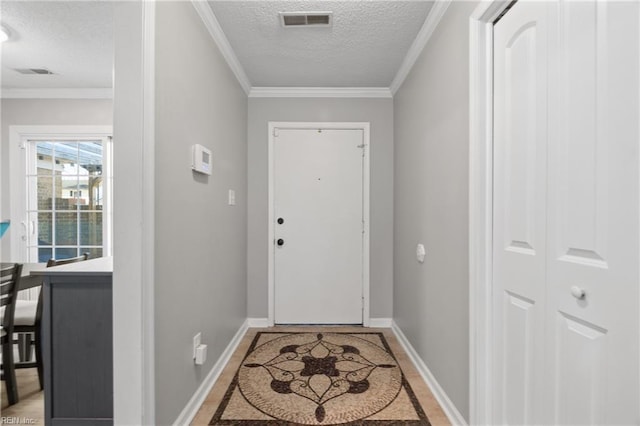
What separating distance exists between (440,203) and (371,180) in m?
1.33

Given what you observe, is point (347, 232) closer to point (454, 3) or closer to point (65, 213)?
point (454, 3)

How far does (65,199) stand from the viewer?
3383 millimetres

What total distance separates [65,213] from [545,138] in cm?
429

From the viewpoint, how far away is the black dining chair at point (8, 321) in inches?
70.5

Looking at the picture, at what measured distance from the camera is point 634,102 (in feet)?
2.63

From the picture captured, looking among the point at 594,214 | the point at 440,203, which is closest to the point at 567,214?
the point at 594,214

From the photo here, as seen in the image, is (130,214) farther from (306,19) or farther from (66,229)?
(66,229)

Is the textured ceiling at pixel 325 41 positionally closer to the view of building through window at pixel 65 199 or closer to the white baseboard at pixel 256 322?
the view of building through window at pixel 65 199

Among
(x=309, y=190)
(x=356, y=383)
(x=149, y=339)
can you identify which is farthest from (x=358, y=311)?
(x=149, y=339)

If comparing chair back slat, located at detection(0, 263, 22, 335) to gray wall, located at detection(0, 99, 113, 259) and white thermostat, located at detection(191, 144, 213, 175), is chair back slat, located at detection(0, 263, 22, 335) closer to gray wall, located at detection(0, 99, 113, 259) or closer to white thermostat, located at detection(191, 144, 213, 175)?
white thermostat, located at detection(191, 144, 213, 175)

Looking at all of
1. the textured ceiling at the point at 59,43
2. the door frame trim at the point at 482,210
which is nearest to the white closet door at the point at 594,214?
the door frame trim at the point at 482,210

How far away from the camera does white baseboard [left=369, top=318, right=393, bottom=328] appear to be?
3193 mm

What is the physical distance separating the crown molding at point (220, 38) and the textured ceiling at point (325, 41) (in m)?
0.04

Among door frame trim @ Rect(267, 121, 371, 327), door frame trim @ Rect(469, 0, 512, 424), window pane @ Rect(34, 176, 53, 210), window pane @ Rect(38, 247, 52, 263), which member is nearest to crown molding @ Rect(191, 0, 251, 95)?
door frame trim @ Rect(267, 121, 371, 327)
